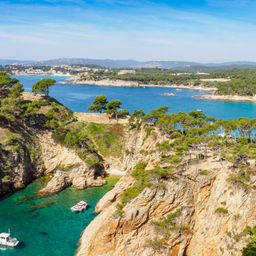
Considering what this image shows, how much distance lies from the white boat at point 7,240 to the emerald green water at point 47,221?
0.70 m

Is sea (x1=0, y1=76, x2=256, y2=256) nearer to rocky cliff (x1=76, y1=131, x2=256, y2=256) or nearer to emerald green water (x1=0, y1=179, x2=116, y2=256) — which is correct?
emerald green water (x1=0, y1=179, x2=116, y2=256)

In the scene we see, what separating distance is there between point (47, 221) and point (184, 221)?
20.6 m

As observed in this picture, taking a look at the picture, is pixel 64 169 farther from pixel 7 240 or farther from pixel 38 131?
pixel 7 240

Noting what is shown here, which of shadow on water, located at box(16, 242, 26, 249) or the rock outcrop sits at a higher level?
the rock outcrop

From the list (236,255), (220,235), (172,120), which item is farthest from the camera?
(172,120)

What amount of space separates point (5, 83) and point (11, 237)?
43404 mm

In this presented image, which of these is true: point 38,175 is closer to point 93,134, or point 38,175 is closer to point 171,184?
point 93,134

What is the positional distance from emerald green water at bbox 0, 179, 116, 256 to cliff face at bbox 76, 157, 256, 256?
414cm

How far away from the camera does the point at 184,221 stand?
28.8 meters

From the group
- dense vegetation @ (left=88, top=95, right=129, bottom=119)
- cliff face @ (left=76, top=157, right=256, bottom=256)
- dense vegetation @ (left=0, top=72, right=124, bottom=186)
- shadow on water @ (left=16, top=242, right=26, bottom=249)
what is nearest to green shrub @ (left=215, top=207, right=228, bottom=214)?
cliff face @ (left=76, top=157, right=256, bottom=256)

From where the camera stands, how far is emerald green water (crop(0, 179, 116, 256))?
3057cm

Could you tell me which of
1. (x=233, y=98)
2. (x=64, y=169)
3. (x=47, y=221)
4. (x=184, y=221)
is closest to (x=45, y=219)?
(x=47, y=221)

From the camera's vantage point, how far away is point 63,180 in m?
46.8

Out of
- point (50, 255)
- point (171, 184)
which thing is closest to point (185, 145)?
point (171, 184)
